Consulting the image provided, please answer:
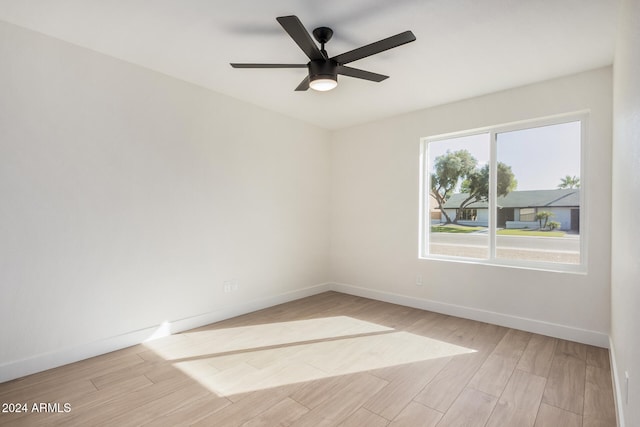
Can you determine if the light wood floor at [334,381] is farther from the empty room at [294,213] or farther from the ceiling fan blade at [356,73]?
the ceiling fan blade at [356,73]

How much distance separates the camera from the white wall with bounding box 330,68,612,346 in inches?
Answer: 110

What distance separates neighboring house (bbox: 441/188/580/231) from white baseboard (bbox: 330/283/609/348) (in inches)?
38.4

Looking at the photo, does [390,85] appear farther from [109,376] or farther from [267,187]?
[109,376]

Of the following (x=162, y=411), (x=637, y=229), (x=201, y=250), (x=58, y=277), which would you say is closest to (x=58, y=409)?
(x=162, y=411)

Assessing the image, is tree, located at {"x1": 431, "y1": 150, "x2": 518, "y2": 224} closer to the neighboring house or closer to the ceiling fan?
the neighboring house

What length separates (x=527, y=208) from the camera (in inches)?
→ 130

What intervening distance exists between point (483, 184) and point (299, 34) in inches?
110

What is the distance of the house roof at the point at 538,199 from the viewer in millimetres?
3057

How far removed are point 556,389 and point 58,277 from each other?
380 centimetres

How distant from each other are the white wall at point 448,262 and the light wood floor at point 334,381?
0.32 meters

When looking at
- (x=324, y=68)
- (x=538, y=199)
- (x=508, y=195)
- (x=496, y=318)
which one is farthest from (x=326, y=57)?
(x=496, y=318)

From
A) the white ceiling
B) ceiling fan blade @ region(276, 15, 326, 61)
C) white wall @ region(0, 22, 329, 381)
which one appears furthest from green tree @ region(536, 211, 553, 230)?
white wall @ region(0, 22, 329, 381)

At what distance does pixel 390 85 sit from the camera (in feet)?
10.5

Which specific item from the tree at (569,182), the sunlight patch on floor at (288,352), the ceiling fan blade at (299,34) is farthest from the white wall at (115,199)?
the tree at (569,182)
